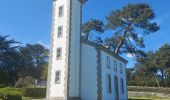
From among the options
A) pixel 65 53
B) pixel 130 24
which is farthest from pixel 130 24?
pixel 65 53

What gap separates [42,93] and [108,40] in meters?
23.2

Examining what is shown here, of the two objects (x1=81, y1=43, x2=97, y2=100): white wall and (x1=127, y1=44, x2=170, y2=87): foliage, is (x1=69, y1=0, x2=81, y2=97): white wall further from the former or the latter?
(x1=127, y1=44, x2=170, y2=87): foliage

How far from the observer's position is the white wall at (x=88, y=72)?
32.7 meters

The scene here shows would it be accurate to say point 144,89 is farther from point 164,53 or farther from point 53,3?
point 53,3

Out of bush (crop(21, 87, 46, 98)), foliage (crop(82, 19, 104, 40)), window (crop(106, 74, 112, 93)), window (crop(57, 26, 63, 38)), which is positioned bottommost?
bush (crop(21, 87, 46, 98))

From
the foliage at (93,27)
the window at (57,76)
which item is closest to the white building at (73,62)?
the window at (57,76)

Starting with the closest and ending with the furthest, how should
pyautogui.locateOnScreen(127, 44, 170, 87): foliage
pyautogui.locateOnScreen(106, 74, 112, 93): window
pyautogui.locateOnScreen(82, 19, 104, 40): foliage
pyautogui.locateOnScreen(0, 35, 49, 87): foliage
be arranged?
pyautogui.locateOnScreen(0, 35, 49, 87): foliage
pyautogui.locateOnScreen(106, 74, 112, 93): window
pyautogui.locateOnScreen(82, 19, 104, 40): foliage
pyautogui.locateOnScreen(127, 44, 170, 87): foliage

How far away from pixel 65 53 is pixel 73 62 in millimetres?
1586

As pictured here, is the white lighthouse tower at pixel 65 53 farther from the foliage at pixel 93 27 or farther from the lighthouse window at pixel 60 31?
the foliage at pixel 93 27

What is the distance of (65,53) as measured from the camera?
31453mm

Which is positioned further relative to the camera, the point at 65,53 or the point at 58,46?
the point at 58,46

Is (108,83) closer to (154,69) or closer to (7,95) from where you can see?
(7,95)

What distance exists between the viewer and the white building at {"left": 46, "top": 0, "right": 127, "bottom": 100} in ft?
102

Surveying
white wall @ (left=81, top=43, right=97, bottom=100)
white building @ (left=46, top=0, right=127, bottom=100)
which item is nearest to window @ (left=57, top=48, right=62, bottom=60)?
white building @ (left=46, top=0, right=127, bottom=100)
